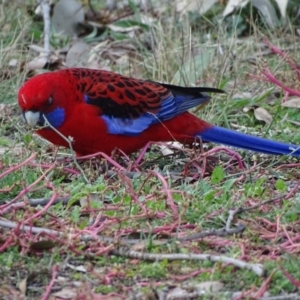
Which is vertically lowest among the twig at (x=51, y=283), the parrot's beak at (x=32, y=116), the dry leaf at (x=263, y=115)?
the dry leaf at (x=263, y=115)

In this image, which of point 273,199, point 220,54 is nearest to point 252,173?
point 273,199

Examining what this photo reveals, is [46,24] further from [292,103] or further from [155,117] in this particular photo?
[155,117]

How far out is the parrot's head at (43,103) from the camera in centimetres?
441

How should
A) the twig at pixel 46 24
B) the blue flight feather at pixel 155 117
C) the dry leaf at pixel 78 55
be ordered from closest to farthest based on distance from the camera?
the blue flight feather at pixel 155 117
the twig at pixel 46 24
the dry leaf at pixel 78 55

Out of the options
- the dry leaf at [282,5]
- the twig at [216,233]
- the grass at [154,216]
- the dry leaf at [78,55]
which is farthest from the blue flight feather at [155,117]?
the dry leaf at [78,55]

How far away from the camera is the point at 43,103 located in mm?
4434

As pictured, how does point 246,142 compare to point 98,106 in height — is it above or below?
below

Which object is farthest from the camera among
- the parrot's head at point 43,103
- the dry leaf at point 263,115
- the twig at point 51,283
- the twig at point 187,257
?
the dry leaf at point 263,115

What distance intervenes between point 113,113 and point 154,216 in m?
1.04

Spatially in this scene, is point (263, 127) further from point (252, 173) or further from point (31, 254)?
point (31, 254)

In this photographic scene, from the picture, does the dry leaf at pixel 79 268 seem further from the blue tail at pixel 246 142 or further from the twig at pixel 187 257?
the blue tail at pixel 246 142

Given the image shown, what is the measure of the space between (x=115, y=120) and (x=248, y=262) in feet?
5.16

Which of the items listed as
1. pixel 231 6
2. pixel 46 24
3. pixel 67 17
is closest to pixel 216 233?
pixel 46 24

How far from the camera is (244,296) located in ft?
9.53
